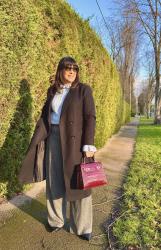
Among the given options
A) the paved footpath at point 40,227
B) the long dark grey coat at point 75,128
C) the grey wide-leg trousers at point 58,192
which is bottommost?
the paved footpath at point 40,227

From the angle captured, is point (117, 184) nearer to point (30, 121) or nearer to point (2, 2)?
point (30, 121)

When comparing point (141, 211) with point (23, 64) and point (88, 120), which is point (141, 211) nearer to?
point (88, 120)

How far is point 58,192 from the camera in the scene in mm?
4094

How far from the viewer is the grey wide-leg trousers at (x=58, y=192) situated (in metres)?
3.99

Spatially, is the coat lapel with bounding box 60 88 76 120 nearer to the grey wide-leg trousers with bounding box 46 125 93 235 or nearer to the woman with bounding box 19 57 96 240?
the woman with bounding box 19 57 96 240

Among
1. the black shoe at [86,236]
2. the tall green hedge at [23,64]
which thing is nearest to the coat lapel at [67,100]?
the tall green hedge at [23,64]

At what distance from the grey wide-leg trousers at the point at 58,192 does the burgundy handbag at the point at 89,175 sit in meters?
0.28

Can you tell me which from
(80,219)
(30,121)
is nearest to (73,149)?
(80,219)

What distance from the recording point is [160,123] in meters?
30.4

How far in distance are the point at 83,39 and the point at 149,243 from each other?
5.84 m

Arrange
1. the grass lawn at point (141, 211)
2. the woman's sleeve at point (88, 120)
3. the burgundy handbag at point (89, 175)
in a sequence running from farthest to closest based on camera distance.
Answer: the grass lawn at point (141, 211) < the woman's sleeve at point (88, 120) < the burgundy handbag at point (89, 175)

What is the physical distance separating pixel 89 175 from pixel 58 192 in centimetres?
56

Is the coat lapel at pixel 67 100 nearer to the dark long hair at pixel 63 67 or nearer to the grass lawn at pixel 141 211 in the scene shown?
the dark long hair at pixel 63 67

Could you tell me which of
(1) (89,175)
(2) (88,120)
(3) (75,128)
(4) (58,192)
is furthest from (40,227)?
(2) (88,120)
